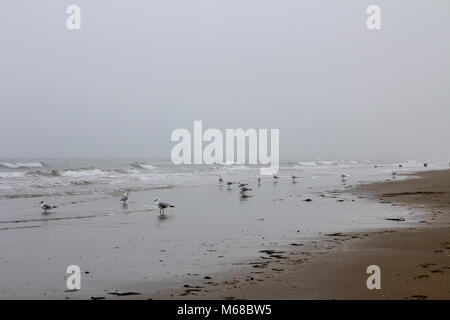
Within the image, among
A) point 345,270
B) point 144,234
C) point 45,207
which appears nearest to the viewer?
point 345,270

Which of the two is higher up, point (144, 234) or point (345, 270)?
point (345, 270)

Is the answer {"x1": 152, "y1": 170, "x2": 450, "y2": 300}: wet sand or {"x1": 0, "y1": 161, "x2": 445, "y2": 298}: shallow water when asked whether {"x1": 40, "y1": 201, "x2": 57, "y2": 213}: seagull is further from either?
{"x1": 152, "y1": 170, "x2": 450, "y2": 300}: wet sand

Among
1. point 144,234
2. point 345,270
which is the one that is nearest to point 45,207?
point 144,234

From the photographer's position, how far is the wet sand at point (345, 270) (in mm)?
5387

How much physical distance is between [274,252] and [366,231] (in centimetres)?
314

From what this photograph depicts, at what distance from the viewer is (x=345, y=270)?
6.53m

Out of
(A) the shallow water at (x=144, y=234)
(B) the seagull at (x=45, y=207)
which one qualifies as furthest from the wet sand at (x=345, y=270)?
(B) the seagull at (x=45, y=207)

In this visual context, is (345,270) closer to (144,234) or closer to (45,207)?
(144,234)

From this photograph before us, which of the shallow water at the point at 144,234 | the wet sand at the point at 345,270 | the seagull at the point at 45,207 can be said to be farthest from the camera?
the seagull at the point at 45,207

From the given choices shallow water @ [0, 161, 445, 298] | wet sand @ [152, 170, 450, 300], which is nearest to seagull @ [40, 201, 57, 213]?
shallow water @ [0, 161, 445, 298]

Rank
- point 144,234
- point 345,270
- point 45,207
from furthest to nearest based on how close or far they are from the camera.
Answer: point 45,207, point 144,234, point 345,270

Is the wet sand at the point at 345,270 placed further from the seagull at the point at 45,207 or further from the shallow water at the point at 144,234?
the seagull at the point at 45,207

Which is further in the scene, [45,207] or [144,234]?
[45,207]
